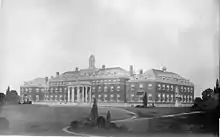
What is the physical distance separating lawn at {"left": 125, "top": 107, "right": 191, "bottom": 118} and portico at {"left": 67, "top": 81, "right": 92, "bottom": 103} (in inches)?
22.8

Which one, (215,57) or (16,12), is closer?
(215,57)

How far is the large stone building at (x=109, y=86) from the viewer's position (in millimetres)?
3980

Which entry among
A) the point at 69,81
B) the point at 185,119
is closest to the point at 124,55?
the point at 69,81

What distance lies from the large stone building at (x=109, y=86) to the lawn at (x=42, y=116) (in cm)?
14

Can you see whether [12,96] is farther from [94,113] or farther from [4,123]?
[94,113]

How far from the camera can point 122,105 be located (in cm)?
407

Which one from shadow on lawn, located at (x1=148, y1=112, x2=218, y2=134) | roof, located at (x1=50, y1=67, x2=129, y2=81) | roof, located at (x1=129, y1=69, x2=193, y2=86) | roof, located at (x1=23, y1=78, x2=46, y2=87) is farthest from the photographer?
roof, located at (x1=23, y1=78, x2=46, y2=87)

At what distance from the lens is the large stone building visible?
3.98m

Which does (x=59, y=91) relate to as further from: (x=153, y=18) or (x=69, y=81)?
(x=153, y=18)

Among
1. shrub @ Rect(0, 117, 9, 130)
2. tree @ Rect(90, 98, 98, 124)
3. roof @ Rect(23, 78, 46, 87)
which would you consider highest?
roof @ Rect(23, 78, 46, 87)

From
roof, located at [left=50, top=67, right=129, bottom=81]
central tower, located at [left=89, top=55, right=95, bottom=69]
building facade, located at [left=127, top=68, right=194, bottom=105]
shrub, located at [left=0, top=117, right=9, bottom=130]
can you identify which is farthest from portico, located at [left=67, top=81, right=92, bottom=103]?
shrub, located at [left=0, top=117, right=9, bottom=130]

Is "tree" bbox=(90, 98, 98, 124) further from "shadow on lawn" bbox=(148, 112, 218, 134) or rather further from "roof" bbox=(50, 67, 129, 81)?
"shadow on lawn" bbox=(148, 112, 218, 134)

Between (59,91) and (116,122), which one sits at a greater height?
(59,91)

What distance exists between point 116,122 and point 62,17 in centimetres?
162
